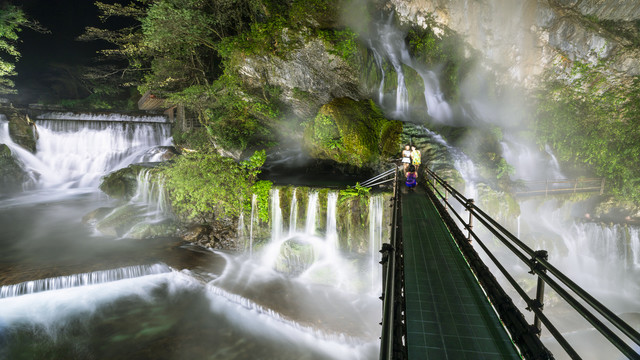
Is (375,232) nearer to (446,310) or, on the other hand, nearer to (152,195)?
(446,310)

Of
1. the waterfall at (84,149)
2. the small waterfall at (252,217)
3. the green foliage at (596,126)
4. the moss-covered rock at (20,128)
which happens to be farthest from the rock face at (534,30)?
the moss-covered rock at (20,128)

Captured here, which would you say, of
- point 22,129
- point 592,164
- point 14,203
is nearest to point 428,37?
point 592,164

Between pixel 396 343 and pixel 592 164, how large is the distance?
20.9 meters

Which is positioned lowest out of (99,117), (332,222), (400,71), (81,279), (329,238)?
(81,279)

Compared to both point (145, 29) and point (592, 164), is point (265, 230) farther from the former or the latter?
point (592, 164)

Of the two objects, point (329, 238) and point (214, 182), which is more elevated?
point (214, 182)

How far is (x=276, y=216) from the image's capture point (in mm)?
11828

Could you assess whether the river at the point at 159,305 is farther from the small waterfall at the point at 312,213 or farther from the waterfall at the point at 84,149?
the waterfall at the point at 84,149

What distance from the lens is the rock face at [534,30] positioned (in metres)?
14.9

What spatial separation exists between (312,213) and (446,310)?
26.0 ft

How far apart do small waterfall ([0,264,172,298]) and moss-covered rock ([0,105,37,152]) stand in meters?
18.7

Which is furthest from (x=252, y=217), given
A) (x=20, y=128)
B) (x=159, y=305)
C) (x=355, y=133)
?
(x=20, y=128)

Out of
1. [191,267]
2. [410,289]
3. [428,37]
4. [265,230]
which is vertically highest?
[428,37]

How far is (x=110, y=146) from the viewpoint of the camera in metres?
22.7
